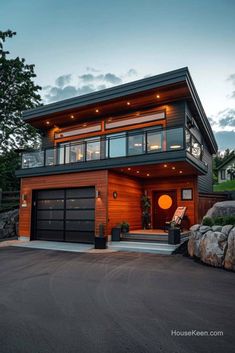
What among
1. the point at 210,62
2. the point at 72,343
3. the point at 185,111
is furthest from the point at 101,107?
the point at 72,343

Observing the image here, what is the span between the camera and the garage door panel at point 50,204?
35.7 feet

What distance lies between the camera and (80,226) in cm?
1027

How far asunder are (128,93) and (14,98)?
1166 centimetres

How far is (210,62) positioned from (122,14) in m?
5.61

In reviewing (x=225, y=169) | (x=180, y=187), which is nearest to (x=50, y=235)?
(x=180, y=187)

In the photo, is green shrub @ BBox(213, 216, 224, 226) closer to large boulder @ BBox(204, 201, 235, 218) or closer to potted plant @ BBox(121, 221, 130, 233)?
large boulder @ BBox(204, 201, 235, 218)

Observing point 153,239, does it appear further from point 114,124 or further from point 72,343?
point 72,343

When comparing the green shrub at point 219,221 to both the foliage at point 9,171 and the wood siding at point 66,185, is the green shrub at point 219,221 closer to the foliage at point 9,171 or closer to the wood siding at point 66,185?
the wood siding at point 66,185

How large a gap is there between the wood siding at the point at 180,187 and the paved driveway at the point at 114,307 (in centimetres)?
462

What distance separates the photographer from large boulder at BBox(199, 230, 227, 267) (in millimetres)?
6148

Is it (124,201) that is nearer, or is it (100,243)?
(100,243)

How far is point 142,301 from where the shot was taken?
12.4 ft

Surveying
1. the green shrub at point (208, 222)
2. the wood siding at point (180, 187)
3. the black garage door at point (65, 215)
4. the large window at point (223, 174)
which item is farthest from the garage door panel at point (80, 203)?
the large window at point (223, 174)

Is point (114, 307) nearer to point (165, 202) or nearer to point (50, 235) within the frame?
point (50, 235)
